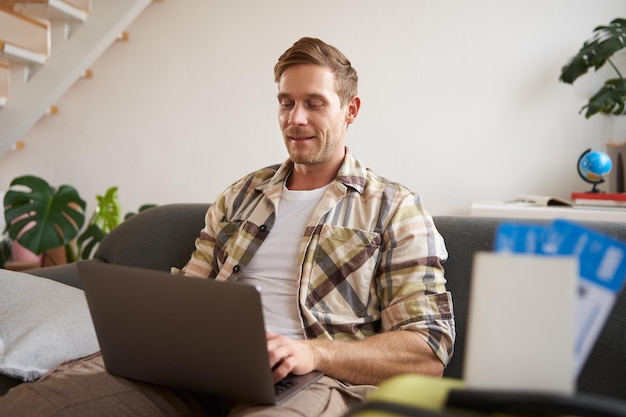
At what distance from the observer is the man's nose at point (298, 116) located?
1735 mm

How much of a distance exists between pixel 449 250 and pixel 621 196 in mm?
1187

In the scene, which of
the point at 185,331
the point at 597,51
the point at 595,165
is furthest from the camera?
the point at 597,51

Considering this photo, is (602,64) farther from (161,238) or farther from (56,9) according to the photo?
(56,9)

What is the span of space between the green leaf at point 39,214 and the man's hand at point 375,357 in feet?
7.66

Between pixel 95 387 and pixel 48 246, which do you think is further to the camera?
pixel 48 246

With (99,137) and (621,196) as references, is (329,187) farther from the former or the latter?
(99,137)

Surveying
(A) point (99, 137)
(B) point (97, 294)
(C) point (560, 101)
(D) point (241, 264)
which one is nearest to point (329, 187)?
(D) point (241, 264)

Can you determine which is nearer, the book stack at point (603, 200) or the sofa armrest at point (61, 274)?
the sofa armrest at point (61, 274)

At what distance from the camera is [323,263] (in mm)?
1567

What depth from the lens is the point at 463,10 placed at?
353cm

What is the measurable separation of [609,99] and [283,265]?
1.99 meters

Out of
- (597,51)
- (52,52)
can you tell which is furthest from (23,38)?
(597,51)

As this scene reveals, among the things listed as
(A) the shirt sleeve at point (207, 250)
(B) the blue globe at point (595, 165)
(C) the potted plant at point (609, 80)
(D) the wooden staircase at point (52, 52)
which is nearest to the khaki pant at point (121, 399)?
(A) the shirt sleeve at point (207, 250)

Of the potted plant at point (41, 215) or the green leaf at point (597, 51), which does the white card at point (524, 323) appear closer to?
the green leaf at point (597, 51)
